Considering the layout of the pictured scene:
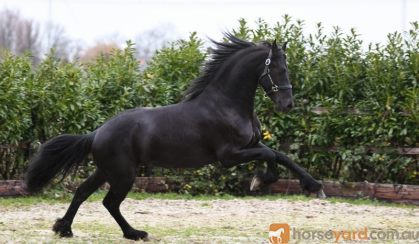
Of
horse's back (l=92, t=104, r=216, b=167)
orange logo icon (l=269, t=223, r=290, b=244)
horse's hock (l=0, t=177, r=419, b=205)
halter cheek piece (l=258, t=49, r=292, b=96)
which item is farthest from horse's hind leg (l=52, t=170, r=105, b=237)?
horse's hock (l=0, t=177, r=419, b=205)

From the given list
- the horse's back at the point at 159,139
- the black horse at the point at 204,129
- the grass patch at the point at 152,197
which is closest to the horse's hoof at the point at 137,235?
the black horse at the point at 204,129

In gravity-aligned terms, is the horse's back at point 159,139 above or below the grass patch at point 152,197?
above

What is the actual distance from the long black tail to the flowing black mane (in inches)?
46.7

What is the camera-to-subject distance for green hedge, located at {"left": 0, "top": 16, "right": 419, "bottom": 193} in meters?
11.3

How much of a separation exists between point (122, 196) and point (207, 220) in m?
2.00

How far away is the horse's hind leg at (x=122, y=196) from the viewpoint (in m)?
7.40

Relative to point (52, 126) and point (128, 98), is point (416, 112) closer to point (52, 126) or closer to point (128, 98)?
point (128, 98)

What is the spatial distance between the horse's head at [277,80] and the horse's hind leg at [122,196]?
1622 mm

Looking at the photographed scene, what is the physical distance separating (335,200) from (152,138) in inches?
188

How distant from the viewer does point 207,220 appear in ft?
30.3

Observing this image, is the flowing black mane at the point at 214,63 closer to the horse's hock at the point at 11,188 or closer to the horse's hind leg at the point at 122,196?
the horse's hind leg at the point at 122,196

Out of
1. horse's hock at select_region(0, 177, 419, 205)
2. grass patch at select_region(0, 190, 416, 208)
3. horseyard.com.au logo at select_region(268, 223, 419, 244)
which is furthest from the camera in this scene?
horse's hock at select_region(0, 177, 419, 205)

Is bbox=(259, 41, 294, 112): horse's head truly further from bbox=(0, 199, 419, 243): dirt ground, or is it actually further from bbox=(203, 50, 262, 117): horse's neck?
bbox=(0, 199, 419, 243): dirt ground

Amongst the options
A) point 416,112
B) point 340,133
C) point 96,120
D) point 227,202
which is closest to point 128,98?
point 96,120
